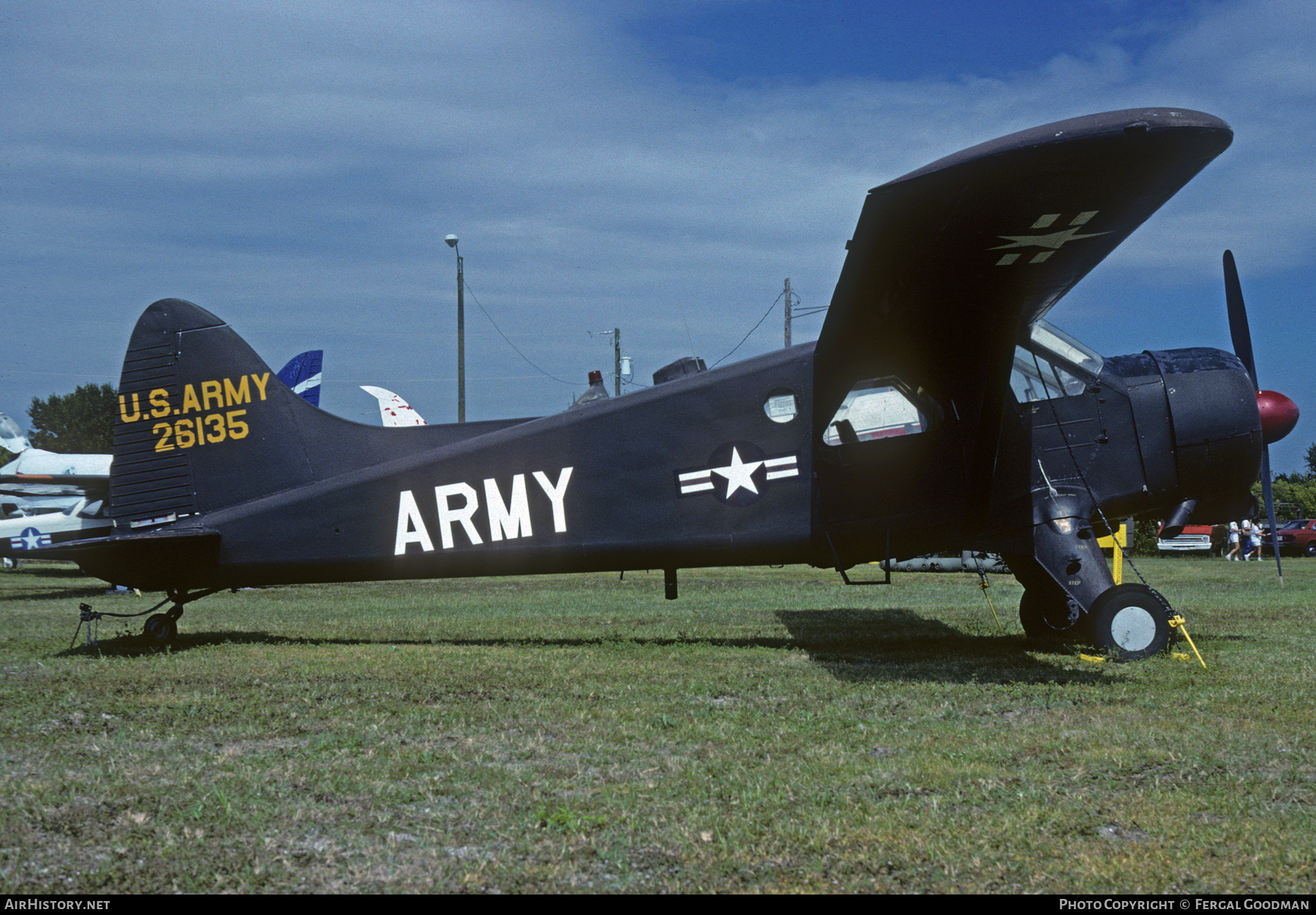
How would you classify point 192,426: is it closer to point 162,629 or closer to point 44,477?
point 162,629

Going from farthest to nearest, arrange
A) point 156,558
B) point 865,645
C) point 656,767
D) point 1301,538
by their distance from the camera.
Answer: point 1301,538
point 865,645
point 156,558
point 656,767

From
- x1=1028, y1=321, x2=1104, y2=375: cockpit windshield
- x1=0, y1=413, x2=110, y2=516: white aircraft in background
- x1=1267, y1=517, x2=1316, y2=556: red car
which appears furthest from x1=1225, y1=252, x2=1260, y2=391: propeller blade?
x1=1267, y1=517, x2=1316, y2=556: red car

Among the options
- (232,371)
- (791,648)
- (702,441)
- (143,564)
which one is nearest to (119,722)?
(143,564)

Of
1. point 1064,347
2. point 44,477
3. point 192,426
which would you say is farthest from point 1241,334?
point 44,477

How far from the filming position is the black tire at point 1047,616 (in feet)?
29.3

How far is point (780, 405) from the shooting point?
8.50 meters

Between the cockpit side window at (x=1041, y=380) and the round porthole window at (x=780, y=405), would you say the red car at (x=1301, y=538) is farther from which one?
the round porthole window at (x=780, y=405)

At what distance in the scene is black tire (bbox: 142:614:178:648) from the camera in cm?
937

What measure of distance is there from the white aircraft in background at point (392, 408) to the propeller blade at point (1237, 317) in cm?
1895

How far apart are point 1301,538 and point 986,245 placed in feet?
137

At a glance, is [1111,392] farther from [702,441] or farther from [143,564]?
[143,564]

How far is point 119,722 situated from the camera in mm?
5980

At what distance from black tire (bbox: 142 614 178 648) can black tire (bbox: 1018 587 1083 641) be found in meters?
8.10

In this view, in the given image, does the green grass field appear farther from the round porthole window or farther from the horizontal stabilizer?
the round porthole window
